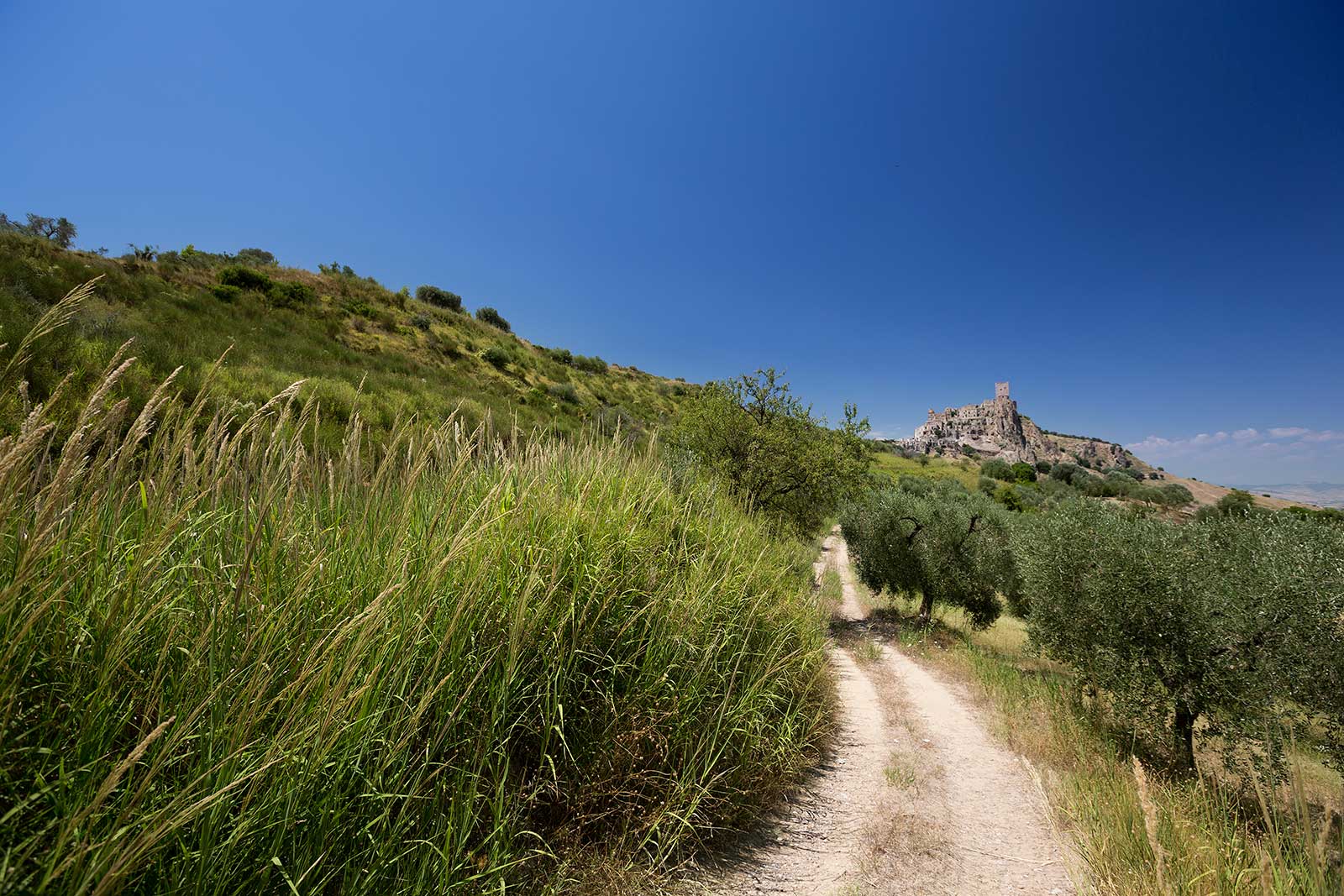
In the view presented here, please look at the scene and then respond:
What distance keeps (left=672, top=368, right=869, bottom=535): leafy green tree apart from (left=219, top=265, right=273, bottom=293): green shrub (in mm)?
22058

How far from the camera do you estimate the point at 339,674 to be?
89.7 inches

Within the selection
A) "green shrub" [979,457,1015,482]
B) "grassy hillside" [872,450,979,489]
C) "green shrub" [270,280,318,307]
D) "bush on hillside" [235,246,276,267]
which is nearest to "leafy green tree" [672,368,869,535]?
"green shrub" [270,280,318,307]

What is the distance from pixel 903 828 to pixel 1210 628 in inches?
348

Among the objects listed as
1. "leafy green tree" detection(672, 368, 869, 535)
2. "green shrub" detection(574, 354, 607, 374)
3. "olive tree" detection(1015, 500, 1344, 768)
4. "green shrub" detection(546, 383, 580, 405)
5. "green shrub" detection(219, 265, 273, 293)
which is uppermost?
"green shrub" detection(574, 354, 607, 374)

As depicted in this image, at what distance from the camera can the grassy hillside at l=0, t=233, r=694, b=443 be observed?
9.15 meters

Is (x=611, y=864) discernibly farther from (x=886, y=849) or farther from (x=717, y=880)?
(x=886, y=849)

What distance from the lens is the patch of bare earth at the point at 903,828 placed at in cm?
407

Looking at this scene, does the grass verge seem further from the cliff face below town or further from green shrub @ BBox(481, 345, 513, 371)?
the cliff face below town

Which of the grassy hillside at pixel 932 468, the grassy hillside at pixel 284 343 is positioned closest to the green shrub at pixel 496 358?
the grassy hillside at pixel 284 343

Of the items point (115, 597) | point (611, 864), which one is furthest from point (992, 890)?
point (115, 597)

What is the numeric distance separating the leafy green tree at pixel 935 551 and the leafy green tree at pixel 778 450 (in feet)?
12.8

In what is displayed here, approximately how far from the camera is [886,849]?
454 cm

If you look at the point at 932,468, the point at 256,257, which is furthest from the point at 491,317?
the point at 932,468

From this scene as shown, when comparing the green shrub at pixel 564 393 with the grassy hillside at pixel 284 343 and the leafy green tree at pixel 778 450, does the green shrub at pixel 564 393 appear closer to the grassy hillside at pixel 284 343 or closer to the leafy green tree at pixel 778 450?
the grassy hillside at pixel 284 343
